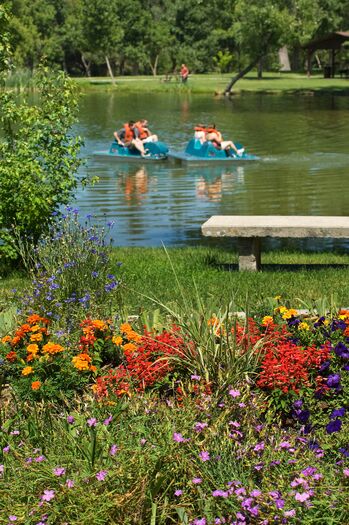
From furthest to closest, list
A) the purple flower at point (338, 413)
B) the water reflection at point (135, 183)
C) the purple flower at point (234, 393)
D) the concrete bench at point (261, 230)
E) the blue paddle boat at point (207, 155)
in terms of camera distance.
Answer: the blue paddle boat at point (207, 155) → the water reflection at point (135, 183) → the concrete bench at point (261, 230) → the purple flower at point (234, 393) → the purple flower at point (338, 413)

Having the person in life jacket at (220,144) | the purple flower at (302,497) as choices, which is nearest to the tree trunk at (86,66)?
the person in life jacket at (220,144)

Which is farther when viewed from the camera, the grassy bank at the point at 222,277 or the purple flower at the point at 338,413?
the grassy bank at the point at 222,277

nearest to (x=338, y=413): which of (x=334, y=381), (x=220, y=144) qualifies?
(x=334, y=381)

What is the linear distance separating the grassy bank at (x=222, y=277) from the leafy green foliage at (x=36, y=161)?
0.63 m

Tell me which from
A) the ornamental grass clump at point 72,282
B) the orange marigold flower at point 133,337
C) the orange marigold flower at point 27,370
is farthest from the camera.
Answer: the ornamental grass clump at point 72,282

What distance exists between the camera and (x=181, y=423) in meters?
4.30

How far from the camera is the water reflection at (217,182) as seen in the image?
19.6 m

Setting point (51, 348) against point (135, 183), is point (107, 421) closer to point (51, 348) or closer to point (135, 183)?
point (51, 348)

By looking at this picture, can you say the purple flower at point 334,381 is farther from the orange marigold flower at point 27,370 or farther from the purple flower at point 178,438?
the orange marigold flower at point 27,370

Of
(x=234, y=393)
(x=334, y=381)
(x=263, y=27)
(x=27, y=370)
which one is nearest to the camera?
(x=234, y=393)

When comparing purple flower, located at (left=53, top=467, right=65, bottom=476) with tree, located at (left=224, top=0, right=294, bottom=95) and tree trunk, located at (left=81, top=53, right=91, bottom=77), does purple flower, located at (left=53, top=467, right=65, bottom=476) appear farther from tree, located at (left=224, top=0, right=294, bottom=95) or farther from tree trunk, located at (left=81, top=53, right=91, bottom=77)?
tree trunk, located at (left=81, top=53, right=91, bottom=77)

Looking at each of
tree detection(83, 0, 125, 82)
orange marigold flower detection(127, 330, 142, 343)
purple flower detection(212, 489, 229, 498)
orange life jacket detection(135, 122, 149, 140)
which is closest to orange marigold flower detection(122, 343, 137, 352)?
orange marigold flower detection(127, 330, 142, 343)

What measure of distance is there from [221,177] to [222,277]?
1381cm

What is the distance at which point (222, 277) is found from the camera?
8.80 metres
